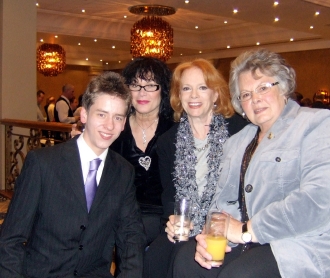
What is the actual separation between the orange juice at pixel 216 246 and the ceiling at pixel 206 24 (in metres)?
6.34

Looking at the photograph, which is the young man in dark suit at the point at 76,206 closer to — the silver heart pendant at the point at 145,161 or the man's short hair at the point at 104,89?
the man's short hair at the point at 104,89

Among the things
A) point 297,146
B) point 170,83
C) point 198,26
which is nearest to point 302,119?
point 297,146

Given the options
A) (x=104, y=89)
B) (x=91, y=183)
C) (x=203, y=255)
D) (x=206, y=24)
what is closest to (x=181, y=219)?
(x=203, y=255)

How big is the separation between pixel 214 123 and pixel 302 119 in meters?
0.80

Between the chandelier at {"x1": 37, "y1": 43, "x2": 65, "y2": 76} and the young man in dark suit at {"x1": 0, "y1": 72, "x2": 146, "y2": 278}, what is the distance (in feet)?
32.3

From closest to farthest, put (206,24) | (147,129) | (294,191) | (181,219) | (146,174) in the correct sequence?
(294,191) → (181,219) → (146,174) → (147,129) → (206,24)

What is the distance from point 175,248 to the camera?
2.44 m

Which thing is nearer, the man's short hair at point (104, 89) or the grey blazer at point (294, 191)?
the grey blazer at point (294, 191)

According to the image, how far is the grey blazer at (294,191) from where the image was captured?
1.76 m

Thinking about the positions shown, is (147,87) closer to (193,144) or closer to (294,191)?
(193,144)

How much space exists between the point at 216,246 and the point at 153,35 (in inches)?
277

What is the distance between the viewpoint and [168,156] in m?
2.79

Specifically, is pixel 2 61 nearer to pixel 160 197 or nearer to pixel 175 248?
pixel 160 197

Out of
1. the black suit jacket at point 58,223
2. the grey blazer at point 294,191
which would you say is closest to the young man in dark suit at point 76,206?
the black suit jacket at point 58,223
